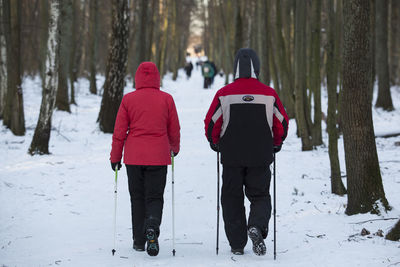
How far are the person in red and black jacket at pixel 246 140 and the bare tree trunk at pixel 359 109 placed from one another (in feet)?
4.79

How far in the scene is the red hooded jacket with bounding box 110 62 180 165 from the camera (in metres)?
4.84

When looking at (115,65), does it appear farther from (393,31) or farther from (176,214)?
(393,31)

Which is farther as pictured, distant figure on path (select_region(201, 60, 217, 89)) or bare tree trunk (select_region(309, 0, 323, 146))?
distant figure on path (select_region(201, 60, 217, 89))

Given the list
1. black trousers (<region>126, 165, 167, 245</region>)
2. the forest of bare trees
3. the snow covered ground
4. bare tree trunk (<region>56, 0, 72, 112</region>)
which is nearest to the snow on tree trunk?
the forest of bare trees

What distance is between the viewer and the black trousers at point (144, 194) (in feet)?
16.0

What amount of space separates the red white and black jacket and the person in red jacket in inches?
20.4

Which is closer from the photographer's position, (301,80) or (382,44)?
(301,80)

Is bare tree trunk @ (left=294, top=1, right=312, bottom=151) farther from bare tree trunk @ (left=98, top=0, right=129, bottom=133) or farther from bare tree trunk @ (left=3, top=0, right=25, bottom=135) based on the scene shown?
bare tree trunk @ (left=3, top=0, right=25, bottom=135)

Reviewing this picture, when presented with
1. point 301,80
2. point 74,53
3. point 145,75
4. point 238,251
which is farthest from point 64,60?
point 238,251

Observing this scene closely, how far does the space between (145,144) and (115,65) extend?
29.6 ft

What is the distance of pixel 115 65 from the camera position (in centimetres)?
1348

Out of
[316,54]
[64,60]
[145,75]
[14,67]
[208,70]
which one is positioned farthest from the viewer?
[208,70]

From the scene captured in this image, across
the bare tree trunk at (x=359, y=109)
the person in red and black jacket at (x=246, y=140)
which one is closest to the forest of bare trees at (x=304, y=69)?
the bare tree trunk at (x=359, y=109)

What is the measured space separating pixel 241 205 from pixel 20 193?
13.4 ft
